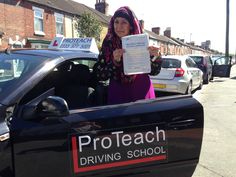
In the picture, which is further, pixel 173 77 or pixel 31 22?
pixel 31 22

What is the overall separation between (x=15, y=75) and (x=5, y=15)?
19.1 metres

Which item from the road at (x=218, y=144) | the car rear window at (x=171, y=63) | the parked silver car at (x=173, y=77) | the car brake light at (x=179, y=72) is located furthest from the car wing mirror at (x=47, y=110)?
the car rear window at (x=171, y=63)

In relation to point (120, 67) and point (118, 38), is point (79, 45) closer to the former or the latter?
point (118, 38)

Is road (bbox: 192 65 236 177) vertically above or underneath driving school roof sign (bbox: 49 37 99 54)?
underneath

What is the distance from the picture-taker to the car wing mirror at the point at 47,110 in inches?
90.1

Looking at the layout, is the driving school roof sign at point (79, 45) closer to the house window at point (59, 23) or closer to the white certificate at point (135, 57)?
the white certificate at point (135, 57)

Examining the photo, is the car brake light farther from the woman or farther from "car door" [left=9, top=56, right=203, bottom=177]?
"car door" [left=9, top=56, right=203, bottom=177]

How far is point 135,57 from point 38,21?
865 inches

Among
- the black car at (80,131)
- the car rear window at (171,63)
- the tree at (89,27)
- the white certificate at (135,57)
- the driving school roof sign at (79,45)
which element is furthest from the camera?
the tree at (89,27)

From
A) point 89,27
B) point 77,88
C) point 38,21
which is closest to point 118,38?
point 77,88

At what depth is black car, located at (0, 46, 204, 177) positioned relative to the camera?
89.5 inches

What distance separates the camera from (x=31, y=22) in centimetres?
2256

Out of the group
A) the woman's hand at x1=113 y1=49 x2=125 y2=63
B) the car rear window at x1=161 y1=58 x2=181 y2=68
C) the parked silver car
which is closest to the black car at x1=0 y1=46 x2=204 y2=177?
the woman's hand at x1=113 y1=49 x2=125 y2=63

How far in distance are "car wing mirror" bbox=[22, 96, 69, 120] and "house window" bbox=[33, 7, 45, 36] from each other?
21613 millimetres
